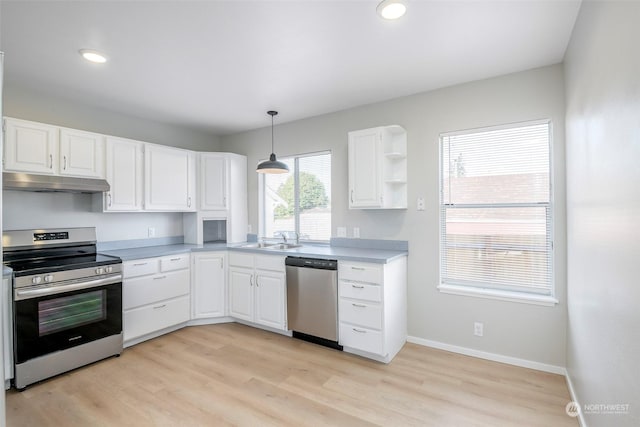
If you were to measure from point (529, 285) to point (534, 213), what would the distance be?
634 mm

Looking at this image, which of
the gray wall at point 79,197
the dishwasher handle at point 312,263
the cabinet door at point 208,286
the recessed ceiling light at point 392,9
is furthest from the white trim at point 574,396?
the gray wall at point 79,197

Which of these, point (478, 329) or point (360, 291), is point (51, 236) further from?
point (478, 329)

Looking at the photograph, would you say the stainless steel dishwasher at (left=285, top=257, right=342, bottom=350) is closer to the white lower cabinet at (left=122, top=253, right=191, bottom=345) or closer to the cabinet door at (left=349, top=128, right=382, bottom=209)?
the cabinet door at (left=349, top=128, right=382, bottom=209)

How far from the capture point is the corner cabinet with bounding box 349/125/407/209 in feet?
10.4

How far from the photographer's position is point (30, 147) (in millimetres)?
2809

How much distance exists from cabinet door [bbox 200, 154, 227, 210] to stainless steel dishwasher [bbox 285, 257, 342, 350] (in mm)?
1548

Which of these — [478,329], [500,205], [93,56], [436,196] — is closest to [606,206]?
[500,205]

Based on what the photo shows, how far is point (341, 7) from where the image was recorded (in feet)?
6.19

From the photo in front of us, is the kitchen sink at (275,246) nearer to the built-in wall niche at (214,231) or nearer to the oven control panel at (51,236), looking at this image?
the built-in wall niche at (214,231)

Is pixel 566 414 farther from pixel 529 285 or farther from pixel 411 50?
pixel 411 50

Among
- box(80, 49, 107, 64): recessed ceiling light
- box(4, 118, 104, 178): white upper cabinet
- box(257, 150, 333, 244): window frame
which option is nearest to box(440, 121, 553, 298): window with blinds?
box(257, 150, 333, 244): window frame

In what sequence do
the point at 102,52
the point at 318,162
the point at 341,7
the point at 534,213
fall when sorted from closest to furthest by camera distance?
the point at 341,7 < the point at 102,52 < the point at 534,213 < the point at 318,162

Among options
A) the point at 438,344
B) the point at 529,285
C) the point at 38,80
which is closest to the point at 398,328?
the point at 438,344

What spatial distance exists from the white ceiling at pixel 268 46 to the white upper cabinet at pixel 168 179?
2.20 feet
